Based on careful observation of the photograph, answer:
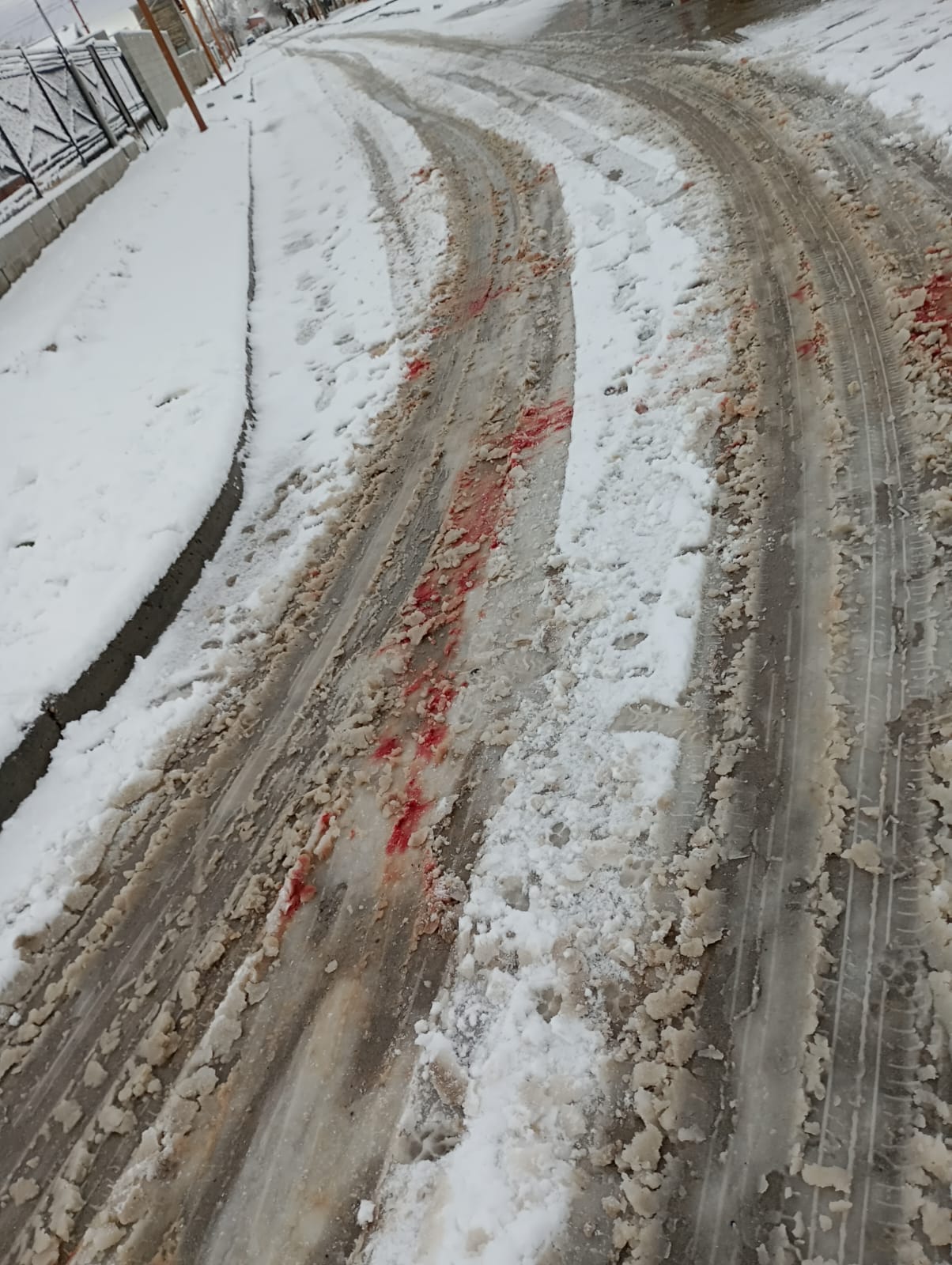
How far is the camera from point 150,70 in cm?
1677

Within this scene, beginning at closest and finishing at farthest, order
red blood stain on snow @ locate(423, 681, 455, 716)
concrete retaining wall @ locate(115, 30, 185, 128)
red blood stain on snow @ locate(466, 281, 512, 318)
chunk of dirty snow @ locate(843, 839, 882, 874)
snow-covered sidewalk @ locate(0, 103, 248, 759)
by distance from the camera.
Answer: chunk of dirty snow @ locate(843, 839, 882, 874)
red blood stain on snow @ locate(423, 681, 455, 716)
snow-covered sidewalk @ locate(0, 103, 248, 759)
red blood stain on snow @ locate(466, 281, 512, 318)
concrete retaining wall @ locate(115, 30, 185, 128)

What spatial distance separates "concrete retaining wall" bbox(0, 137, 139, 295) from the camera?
28.6 ft

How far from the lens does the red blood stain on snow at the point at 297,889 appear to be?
9.30 feet

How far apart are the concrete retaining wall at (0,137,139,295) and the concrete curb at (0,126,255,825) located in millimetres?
5846

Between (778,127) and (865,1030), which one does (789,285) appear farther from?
(865,1030)

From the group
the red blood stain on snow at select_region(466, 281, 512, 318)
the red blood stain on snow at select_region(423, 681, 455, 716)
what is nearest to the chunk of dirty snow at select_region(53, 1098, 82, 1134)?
the red blood stain on snow at select_region(423, 681, 455, 716)

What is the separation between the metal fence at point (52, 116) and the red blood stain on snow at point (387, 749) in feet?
32.9

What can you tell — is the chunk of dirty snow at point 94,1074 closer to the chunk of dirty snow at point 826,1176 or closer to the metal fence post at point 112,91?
the chunk of dirty snow at point 826,1176

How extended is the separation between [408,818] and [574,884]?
2.54 feet

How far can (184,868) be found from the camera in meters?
3.12

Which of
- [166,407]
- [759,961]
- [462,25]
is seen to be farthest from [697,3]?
[759,961]

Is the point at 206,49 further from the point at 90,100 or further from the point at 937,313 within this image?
the point at 937,313

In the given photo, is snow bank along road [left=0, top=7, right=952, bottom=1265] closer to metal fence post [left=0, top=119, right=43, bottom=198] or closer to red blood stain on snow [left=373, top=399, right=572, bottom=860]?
red blood stain on snow [left=373, top=399, right=572, bottom=860]

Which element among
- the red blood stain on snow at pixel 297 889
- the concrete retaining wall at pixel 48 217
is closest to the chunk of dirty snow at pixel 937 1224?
the red blood stain on snow at pixel 297 889
